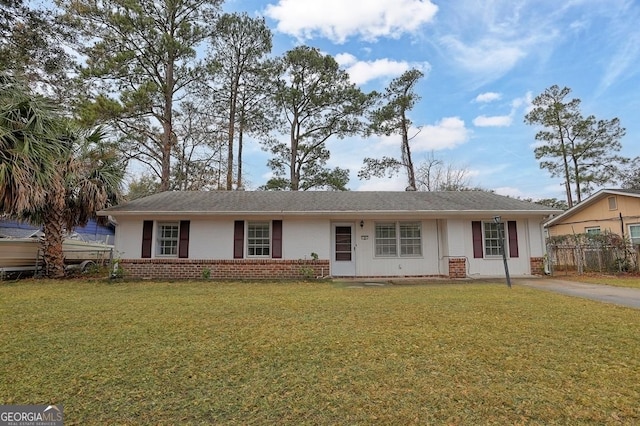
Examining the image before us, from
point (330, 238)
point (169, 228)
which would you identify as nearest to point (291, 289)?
point (330, 238)

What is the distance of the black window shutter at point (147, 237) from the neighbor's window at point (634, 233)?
19.7 meters

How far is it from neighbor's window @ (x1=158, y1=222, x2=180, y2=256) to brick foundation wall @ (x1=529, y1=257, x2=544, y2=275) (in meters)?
12.9

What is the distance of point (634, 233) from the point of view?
15.6 m

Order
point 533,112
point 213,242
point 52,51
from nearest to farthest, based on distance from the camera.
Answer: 1. point 52,51
2. point 213,242
3. point 533,112

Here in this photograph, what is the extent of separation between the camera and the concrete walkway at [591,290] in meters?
7.87

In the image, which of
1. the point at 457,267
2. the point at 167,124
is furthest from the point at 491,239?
the point at 167,124

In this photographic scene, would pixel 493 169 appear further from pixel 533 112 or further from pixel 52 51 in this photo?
pixel 52 51

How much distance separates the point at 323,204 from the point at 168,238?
19.0 feet

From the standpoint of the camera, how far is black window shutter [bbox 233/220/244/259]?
12531 mm

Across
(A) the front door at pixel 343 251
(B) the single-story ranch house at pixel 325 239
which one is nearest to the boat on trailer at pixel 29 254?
(B) the single-story ranch house at pixel 325 239

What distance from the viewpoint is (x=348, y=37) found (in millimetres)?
16688

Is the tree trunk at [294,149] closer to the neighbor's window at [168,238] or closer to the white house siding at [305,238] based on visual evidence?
the white house siding at [305,238]

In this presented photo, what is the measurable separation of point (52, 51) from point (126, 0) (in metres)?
7.03

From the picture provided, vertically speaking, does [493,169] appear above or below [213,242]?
above
